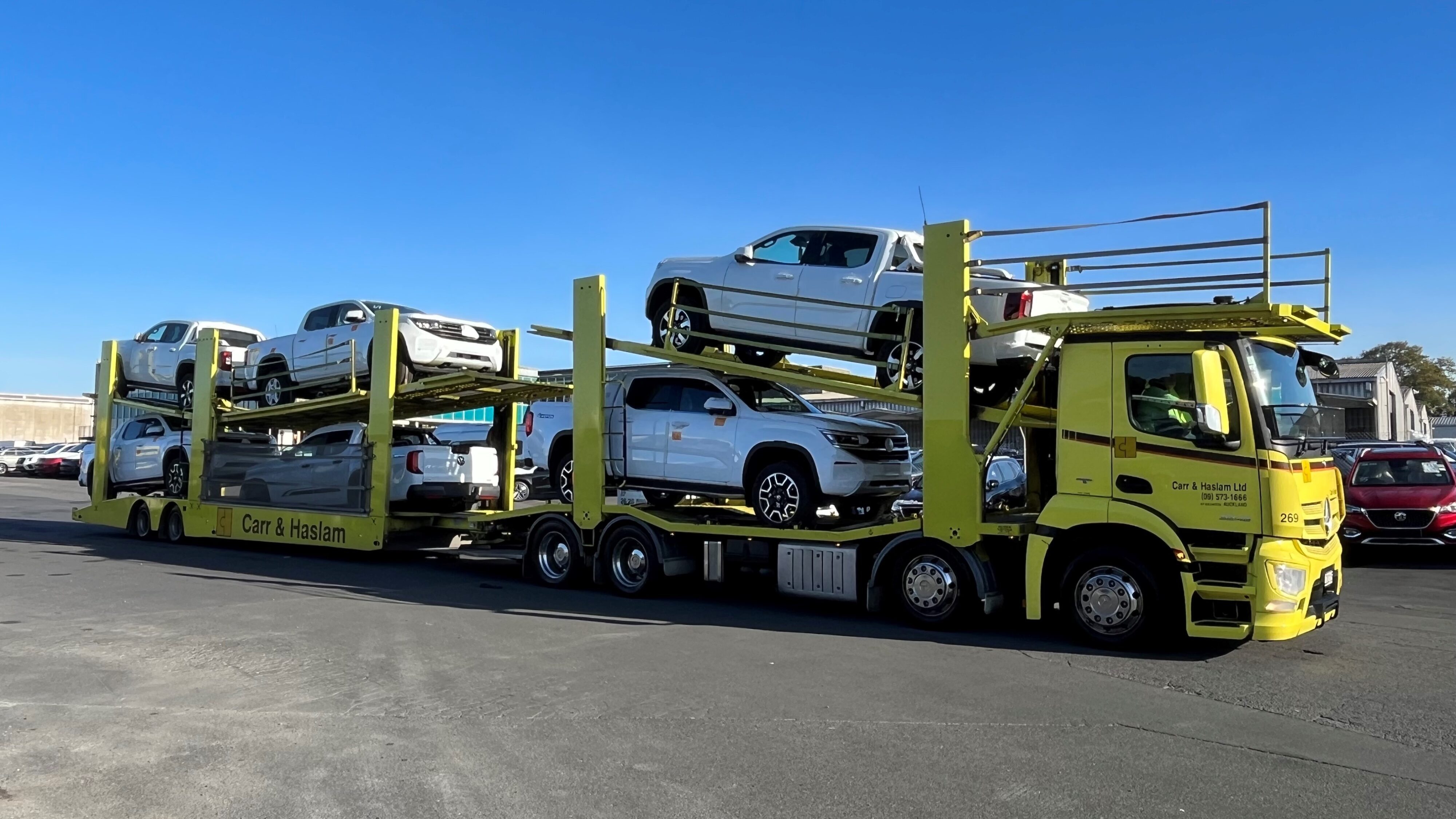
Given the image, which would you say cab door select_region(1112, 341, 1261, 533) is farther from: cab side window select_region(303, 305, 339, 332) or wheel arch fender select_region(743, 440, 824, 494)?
cab side window select_region(303, 305, 339, 332)

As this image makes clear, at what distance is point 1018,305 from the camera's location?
888 centimetres

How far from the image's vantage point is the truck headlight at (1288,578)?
7.41 meters

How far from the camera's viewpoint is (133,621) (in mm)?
9133

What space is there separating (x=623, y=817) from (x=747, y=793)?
603mm

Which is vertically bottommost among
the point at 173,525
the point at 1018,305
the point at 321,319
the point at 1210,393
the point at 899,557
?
the point at 173,525

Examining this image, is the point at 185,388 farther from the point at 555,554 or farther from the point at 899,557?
the point at 899,557

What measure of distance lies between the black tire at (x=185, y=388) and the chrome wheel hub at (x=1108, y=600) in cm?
1425

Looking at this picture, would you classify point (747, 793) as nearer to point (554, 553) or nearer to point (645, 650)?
point (645, 650)

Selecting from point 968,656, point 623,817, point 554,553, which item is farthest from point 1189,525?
point 554,553

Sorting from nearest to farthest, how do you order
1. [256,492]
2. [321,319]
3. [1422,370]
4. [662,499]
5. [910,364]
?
[910,364] < [662,499] < [321,319] < [256,492] < [1422,370]

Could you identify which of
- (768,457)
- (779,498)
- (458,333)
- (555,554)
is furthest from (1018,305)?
(458,333)

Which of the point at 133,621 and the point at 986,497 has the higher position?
the point at 986,497

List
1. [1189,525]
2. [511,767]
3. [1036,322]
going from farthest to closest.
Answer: [1036,322]
[1189,525]
[511,767]

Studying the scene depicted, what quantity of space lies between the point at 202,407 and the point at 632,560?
8.72m
